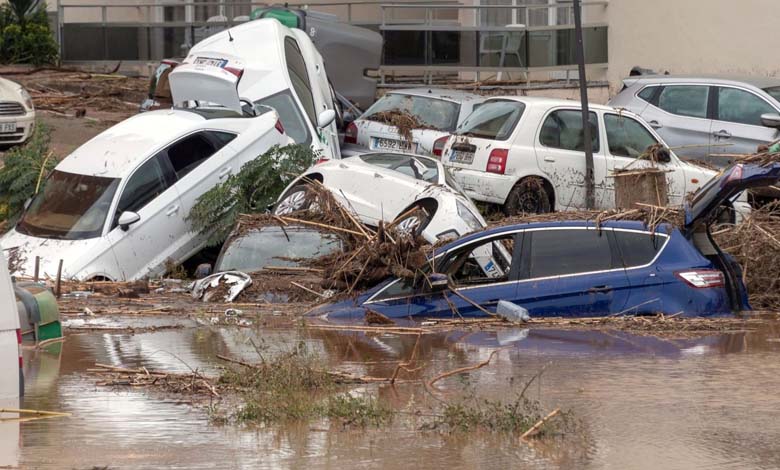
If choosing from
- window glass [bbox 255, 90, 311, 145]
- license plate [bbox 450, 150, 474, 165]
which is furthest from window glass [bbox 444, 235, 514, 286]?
window glass [bbox 255, 90, 311, 145]

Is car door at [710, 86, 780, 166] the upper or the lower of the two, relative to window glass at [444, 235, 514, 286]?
upper

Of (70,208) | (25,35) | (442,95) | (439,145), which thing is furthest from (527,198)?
(25,35)

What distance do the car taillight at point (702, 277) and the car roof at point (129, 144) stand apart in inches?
261

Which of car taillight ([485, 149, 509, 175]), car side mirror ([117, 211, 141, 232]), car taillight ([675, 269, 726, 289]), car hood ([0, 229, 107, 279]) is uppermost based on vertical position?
car taillight ([485, 149, 509, 175])

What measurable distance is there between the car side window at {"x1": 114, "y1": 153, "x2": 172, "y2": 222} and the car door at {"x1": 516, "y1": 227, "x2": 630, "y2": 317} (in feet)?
16.9

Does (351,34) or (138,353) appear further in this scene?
(351,34)

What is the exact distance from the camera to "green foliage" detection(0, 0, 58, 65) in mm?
28344

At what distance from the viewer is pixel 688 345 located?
12008 mm

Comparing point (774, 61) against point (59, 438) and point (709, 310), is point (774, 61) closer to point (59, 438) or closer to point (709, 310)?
point (709, 310)

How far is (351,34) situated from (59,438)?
641 inches

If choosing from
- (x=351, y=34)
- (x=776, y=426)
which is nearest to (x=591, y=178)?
(x=351, y=34)

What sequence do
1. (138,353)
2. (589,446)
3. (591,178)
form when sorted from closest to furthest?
(589,446)
(138,353)
(591,178)

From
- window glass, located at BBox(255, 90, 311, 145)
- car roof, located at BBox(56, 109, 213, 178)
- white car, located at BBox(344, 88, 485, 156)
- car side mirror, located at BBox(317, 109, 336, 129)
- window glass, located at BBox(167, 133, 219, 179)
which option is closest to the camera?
car roof, located at BBox(56, 109, 213, 178)

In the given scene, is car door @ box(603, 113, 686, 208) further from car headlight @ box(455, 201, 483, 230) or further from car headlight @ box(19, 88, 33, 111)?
car headlight @ box(19, 88, 33, 111)
